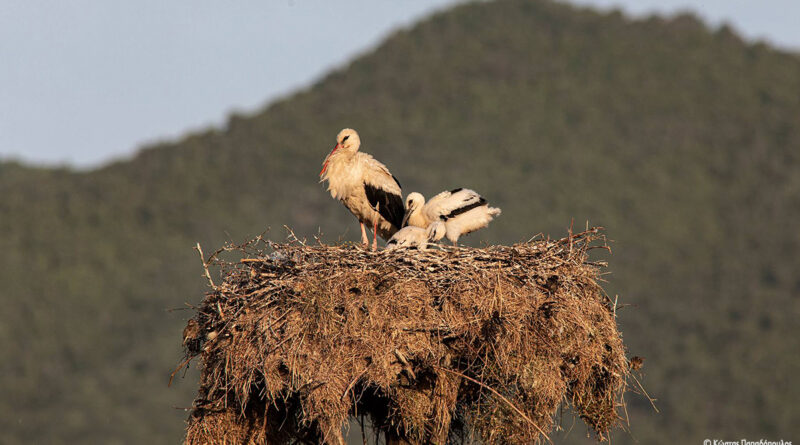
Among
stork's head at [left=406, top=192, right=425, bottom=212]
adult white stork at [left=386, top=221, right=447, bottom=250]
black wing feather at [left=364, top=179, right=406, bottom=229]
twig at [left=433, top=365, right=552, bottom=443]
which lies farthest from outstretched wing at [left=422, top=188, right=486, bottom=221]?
twig at [left=433, top=365, right=552, bottom=443]

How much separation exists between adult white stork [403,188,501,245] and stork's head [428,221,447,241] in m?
0.42

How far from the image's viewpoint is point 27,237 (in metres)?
52.3

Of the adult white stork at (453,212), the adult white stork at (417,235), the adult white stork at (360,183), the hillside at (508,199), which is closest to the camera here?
the adult white stork at (417,235)

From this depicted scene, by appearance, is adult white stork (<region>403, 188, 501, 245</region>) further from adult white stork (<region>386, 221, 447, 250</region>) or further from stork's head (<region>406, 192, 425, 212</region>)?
adult white stork (<region>386, 221, 447, 250</region>)

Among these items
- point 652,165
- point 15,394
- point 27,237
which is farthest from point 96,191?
point 652,165

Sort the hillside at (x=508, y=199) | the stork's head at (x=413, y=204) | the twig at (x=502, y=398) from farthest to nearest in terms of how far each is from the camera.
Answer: the hillside at (x=508, y=199) → the stork's head at (x=413, y=204) → the twig at (x=502, y=398)

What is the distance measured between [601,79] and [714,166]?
42.6ft

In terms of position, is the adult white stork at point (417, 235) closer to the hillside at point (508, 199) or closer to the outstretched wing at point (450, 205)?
the outstretched wing at point (450, 205)

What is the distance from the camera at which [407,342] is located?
9367mm

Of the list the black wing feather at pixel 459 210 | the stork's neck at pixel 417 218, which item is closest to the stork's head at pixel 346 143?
the stork's neck at pixel 417 218

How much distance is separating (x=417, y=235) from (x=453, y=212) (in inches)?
36.1

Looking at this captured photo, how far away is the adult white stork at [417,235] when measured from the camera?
425 inches

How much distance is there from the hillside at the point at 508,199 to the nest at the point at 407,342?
78.1 feet

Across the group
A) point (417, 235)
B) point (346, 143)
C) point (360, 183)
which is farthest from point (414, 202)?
point (417, 235)
